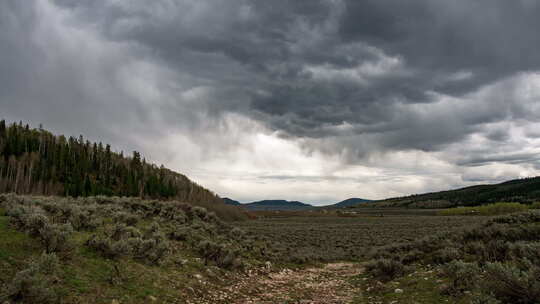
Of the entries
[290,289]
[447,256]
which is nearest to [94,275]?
[290,289]

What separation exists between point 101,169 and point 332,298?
4401 inches

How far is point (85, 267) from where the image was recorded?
374 inches

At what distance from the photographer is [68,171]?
302 ft

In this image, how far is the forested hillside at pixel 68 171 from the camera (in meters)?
81.4

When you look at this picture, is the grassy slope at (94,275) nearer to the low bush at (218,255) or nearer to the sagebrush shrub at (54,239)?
the sagebrush shrub at (54,239)

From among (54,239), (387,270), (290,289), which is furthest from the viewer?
(387,270)

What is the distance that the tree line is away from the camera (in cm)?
8144

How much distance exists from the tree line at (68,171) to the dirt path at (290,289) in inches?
3098

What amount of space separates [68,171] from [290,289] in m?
99.3

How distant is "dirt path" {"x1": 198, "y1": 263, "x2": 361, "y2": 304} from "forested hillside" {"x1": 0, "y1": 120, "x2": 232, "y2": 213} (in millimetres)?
76665

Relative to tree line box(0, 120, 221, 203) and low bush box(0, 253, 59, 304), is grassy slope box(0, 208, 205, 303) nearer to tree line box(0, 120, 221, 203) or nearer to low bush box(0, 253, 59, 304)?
low bush box(0, 253, 59, 304)

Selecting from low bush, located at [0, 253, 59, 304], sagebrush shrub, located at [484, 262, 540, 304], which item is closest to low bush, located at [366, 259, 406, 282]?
sagebrush shrub, located at [484, 262, 540, 304]

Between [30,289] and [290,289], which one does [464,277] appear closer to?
[290,289]

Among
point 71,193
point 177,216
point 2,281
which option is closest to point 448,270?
point 2,281
